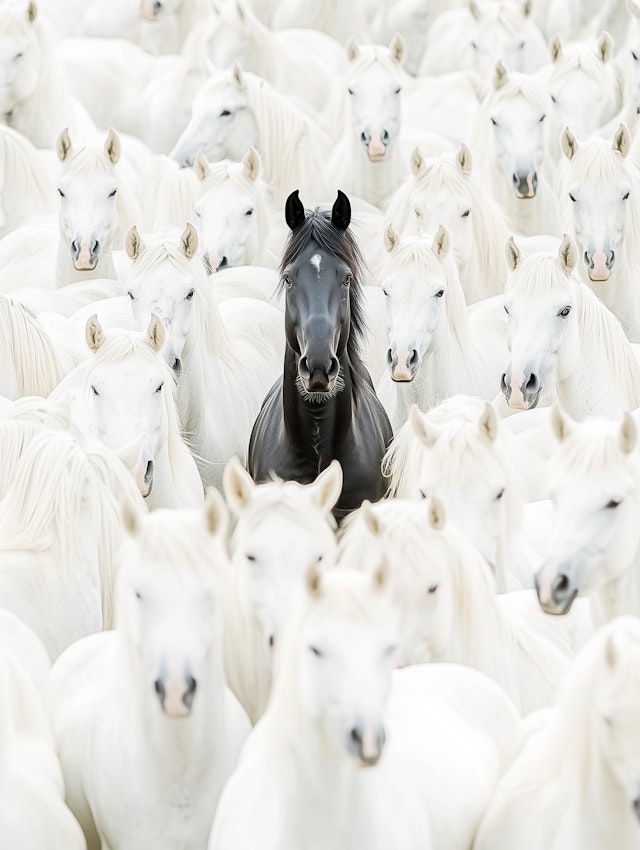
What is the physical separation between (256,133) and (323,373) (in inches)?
132

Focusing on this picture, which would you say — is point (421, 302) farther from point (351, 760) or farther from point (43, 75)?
point (43, 75)

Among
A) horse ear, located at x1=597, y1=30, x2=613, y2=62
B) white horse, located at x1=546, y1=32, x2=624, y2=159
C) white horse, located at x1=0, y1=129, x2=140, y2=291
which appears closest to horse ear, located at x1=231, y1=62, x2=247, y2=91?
white horse, located at x1=0, y1=129, x2=140, y2=291

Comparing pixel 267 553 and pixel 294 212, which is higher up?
pixel 294 212

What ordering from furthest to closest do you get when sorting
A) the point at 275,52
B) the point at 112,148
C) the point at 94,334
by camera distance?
the point at 275,52 → the point at 112,148 → the point at 94,334

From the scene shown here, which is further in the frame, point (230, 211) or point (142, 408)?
point (230, 211)

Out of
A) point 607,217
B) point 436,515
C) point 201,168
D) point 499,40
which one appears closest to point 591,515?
point 436,515

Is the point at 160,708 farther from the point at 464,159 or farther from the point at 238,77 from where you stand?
the point at 238,77

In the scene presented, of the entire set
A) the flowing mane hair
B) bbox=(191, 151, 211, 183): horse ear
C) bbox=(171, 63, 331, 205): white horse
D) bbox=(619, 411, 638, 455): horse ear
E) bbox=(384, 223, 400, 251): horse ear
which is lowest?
bbox=(619, 411, 638, 455): horse ear

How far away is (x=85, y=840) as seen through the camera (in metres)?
3.96

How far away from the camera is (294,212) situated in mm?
5453

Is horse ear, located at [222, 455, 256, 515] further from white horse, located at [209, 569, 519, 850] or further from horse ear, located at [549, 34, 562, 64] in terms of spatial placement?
horse ear, located at [549, 34, 562, 64]

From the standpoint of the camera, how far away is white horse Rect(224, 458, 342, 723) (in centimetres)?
387

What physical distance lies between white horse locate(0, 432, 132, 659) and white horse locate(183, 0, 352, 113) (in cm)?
456

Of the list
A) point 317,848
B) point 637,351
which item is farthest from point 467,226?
point 317,848
